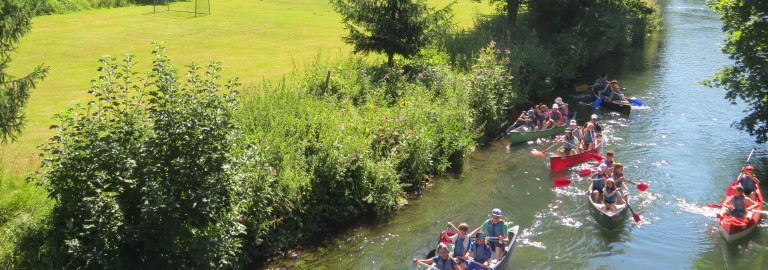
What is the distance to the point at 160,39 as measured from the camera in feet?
98.9

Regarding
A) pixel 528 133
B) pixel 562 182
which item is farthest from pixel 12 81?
pixel 528 133

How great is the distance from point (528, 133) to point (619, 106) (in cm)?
598

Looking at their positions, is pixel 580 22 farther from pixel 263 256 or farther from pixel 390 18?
pixel 263 256

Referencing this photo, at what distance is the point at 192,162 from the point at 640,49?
35.8 m

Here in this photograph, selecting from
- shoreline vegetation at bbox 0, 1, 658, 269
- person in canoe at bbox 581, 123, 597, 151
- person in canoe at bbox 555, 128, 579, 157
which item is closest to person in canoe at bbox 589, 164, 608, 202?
person in canoe at bbox 555, 128, 579, 157

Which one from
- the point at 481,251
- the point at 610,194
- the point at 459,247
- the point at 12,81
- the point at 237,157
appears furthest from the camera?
the point at 610,194

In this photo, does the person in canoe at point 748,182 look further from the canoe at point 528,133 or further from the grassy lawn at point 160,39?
the grassy lawn at point 160,39

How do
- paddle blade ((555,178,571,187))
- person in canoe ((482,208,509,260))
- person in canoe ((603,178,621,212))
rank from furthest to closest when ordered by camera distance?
1. paddle blade ((555,178,571,187))
2. person in canoe ((603,178,621,212))
3. person in canoe ((482,208,509,260))

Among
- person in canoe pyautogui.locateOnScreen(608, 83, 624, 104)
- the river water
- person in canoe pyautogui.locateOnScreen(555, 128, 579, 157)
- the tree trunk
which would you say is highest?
the tree trunk

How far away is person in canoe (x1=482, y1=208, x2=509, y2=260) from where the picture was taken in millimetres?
13031

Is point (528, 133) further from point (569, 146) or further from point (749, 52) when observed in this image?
point (749, 52)

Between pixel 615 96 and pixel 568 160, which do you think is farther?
pixel 615 96

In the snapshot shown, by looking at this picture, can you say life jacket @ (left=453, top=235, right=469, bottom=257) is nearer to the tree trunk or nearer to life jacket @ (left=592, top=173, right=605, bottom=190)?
life jacket @ (left=592, top=173, right=605, bottom=190)

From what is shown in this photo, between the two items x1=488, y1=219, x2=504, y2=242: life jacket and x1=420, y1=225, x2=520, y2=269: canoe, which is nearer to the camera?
x1=420, y1=225, x2=520, y2=269: canoe
